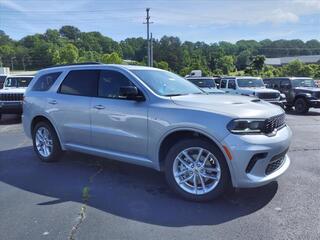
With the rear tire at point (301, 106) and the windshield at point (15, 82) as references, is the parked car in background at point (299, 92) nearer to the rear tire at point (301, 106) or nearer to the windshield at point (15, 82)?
the rear tire at point (301, 106)

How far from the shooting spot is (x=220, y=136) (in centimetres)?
445

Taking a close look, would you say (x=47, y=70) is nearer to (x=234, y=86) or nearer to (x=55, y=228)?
(x=55, y=228)

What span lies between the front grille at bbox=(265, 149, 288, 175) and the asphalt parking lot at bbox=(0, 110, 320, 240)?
40 cm

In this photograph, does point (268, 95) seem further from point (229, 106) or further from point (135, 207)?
point (135, 207)

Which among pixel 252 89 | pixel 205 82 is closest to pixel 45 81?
pixel 252 89

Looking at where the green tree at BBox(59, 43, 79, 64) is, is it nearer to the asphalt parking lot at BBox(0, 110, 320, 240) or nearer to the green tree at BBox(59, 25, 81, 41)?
the green tree at BBox(59, 25, 81, 41)

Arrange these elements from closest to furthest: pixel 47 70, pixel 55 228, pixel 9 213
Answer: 1. pixel 55 228
2. pixel 9 213
3. pixel 47 70

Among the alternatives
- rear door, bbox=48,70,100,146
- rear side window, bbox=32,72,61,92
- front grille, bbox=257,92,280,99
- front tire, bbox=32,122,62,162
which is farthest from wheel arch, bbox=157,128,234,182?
front grille, bbox=257,92,280,99

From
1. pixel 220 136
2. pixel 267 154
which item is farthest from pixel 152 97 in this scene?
pixel 267 154

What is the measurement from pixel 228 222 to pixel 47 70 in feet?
15.4

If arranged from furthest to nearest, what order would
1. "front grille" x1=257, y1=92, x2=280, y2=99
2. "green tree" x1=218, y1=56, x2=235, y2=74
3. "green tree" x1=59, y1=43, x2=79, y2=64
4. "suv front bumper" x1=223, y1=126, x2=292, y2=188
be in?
"green tree" x1=218, y1=56, x2=235, y2=74
"green tree" x1=59, y1=43, x2=79, y2=64
"front grille" x1=257, y1=92, x2=280, y2=99
"suv front bumper" x1=223, y1=126, x2=292, y2=188

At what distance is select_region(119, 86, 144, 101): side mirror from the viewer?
5148mm

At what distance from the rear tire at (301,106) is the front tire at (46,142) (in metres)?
12.9

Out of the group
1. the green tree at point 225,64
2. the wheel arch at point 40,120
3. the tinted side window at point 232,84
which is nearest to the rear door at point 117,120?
the wheel arch at point 40,120
